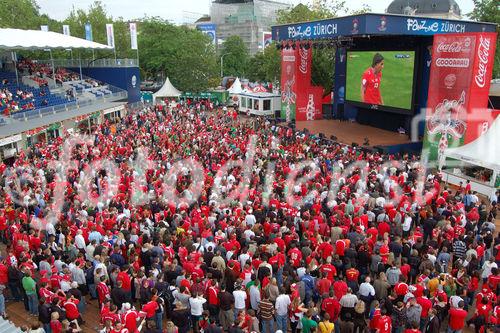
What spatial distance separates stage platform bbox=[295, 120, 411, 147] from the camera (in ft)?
72.8

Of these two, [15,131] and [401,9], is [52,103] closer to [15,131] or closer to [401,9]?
[15,131]

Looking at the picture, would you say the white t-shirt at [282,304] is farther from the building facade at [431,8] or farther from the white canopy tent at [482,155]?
the building facade at [431,8]

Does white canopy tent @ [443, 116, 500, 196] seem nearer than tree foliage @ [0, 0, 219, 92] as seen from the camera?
Yes

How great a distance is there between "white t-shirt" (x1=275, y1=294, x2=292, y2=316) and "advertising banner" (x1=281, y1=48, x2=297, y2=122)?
75.9ft

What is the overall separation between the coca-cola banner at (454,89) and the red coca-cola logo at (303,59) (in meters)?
11.9

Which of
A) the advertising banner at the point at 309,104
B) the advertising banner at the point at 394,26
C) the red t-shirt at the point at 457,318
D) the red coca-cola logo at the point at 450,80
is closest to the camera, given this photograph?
the red t-shirt at the point at 457,318

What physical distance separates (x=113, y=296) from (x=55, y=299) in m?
0.90

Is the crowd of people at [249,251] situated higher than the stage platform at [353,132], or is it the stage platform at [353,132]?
the crowd of people at [249,251]

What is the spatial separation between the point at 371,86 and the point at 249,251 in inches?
735

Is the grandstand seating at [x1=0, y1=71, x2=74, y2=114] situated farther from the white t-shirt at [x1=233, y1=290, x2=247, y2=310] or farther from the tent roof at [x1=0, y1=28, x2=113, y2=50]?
the white t-shirt at [x1=233, y1=290, x2=247, y2=310]

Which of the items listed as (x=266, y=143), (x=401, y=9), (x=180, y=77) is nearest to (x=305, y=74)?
(x=266, y=143)

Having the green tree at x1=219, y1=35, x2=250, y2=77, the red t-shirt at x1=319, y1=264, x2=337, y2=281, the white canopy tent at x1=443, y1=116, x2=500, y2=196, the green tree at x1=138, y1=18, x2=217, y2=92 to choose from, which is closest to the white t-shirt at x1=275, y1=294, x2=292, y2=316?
the red t-shirt at x1=319, y1=264, x2=337, y2=281

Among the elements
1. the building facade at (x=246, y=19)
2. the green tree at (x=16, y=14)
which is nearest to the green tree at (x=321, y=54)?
the green tree at (x=16, y=14)

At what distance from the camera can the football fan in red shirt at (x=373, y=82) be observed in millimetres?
23828
